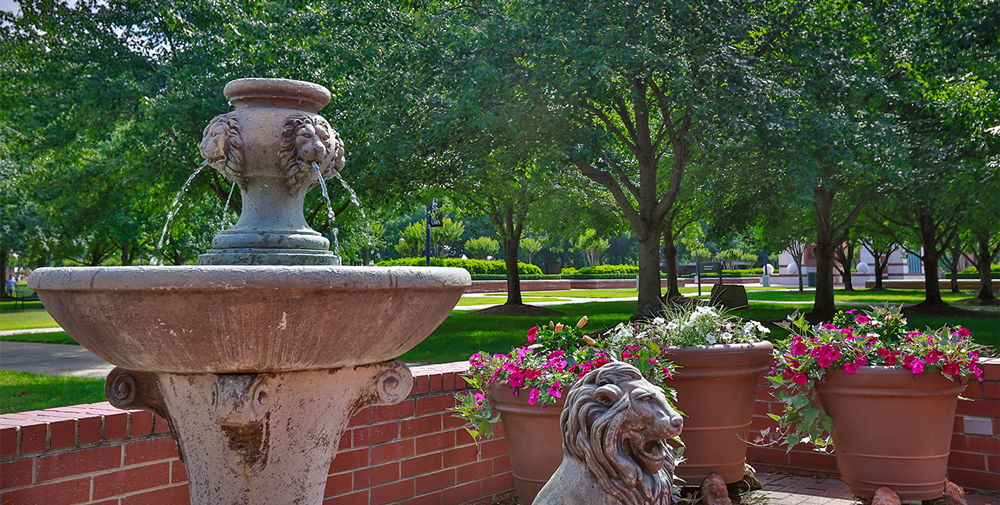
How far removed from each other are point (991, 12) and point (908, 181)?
327cm

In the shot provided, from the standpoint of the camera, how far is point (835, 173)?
43.7ft

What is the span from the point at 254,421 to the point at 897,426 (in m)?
3.59

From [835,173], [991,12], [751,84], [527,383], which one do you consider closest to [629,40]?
[751,84]

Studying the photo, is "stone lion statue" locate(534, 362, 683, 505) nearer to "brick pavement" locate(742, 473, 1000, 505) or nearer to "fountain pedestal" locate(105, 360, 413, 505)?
"fountain pedestal" locate(105, 360, 413, 505)

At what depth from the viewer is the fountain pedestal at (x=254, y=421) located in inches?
103

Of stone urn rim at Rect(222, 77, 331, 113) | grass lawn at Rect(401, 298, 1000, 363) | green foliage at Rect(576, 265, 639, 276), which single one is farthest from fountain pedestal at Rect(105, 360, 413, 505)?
green foliage at Rect(576, 265, 639, 276)

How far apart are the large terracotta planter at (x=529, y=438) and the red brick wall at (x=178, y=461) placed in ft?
1.94

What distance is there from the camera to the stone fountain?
2.27 metres

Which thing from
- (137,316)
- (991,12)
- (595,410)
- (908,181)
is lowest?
(595,410)

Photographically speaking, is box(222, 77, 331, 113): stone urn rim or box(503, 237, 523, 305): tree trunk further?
box(503, 237, 523, 305): tree trunk

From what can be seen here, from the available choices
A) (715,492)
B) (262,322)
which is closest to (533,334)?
(715,492)

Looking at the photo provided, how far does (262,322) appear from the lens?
232 centimetres

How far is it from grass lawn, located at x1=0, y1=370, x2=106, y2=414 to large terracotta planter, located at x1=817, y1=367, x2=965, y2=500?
5.84 meters

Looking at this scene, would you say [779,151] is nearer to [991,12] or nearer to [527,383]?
[991,12]
